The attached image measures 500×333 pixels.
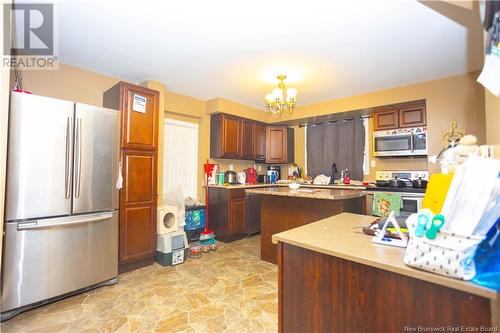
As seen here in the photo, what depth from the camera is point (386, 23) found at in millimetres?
2098

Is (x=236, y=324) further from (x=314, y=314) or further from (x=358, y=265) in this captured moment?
(x=358, y=265)

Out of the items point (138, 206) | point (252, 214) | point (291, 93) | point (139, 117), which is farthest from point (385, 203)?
point (139, 117)

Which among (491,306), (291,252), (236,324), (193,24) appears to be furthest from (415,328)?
(193,24)

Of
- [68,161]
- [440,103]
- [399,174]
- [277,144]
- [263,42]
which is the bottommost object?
[399,174]

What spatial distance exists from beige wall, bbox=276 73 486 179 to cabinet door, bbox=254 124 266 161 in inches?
72.3

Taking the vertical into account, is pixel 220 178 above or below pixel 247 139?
below

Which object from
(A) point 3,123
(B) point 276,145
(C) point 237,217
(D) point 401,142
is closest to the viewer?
(A) point 3,123

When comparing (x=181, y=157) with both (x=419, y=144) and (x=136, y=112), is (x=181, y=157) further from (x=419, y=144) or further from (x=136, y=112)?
(x=419, y=144)

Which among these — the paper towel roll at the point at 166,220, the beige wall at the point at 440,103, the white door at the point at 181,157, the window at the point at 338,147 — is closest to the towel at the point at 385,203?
the beige wall at the point at 440,103

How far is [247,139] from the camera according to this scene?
4.77 meters

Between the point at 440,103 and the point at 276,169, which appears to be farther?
the point at 276,169

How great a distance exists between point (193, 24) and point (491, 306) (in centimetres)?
253

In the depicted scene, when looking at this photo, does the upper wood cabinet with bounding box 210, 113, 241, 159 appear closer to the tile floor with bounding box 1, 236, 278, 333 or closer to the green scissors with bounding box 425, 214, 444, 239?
the tile floor with bounding box 1, 236, 278, 333

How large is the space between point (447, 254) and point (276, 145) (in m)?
4.46
